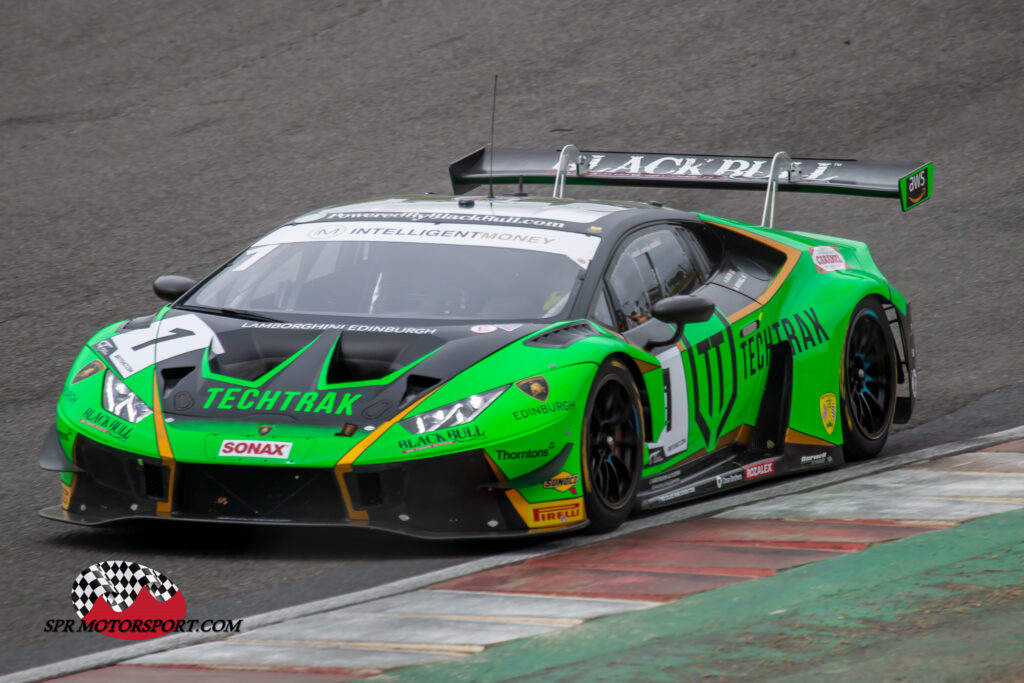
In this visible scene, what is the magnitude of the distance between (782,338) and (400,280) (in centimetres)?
185

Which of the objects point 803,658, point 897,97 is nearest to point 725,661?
point 803,658

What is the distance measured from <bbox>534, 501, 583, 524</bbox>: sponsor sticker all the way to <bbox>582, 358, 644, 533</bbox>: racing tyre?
7cm

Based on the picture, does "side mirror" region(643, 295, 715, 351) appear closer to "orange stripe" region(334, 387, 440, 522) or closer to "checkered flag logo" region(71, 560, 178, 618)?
"orange stripe" region(334, 387, 440, 522)

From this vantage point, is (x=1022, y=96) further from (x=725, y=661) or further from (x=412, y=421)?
(x=725, y=661)

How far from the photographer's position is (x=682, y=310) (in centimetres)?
667

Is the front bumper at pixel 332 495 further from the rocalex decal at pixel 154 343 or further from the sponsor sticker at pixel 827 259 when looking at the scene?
the sponsor sticker at pixel 827 259

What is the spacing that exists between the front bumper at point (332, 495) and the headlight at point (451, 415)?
0.12 m

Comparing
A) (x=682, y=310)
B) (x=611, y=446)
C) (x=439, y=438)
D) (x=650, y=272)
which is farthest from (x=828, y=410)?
(x=439, y=438)

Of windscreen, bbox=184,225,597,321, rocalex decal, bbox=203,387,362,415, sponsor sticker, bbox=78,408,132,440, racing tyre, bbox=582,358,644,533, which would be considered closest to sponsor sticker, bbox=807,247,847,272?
windscreen, bbox=184,225,597,321

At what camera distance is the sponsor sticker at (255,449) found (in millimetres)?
5785

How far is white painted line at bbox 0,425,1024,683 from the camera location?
4.59 m

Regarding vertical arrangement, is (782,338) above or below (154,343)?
below

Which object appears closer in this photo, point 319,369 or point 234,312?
point 319,369

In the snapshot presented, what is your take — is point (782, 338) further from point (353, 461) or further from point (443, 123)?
point (443, 123)
